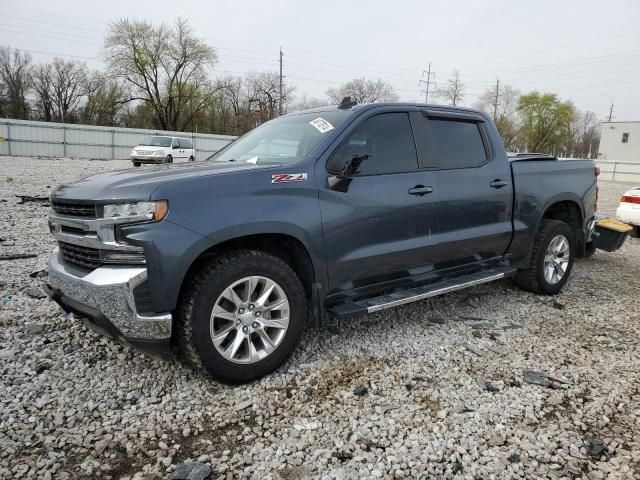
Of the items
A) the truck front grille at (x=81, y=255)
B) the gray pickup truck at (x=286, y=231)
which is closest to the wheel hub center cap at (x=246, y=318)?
the gray pickup truck at (x=286, y=231)

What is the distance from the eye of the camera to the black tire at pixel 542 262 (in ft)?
15.9

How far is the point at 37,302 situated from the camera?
4.25 metres

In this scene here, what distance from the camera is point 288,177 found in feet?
10.2

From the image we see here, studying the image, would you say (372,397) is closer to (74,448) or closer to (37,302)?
(74,448)

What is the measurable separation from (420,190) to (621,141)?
2330 inches

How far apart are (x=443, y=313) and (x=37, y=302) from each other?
3.80m

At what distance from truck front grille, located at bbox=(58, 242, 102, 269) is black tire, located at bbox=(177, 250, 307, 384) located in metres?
0.58

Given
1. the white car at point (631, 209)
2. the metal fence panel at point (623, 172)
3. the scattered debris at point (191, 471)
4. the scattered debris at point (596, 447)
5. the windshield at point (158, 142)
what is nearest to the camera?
the scattered debris at point (191, 471)

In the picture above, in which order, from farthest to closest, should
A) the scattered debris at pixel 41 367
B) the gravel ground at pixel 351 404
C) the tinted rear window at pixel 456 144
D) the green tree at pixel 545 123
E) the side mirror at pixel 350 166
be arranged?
1. the green tree at pixel 545 123
2. the tinted rear window at pixel 456 144
3. the side mirror at pixel 350 166
4. the scattered debris at pixel 41 367
5. the gravel ground at pixel 351 404

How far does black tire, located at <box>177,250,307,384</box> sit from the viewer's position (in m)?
2.79

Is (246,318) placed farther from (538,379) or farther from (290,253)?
(538,379)

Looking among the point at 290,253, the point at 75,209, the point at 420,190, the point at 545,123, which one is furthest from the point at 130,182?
the point at 545,123

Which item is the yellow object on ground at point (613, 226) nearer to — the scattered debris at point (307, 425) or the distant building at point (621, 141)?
the scattered debris at point (307, 425)

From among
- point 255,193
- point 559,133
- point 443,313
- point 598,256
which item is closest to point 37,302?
point 255,193
